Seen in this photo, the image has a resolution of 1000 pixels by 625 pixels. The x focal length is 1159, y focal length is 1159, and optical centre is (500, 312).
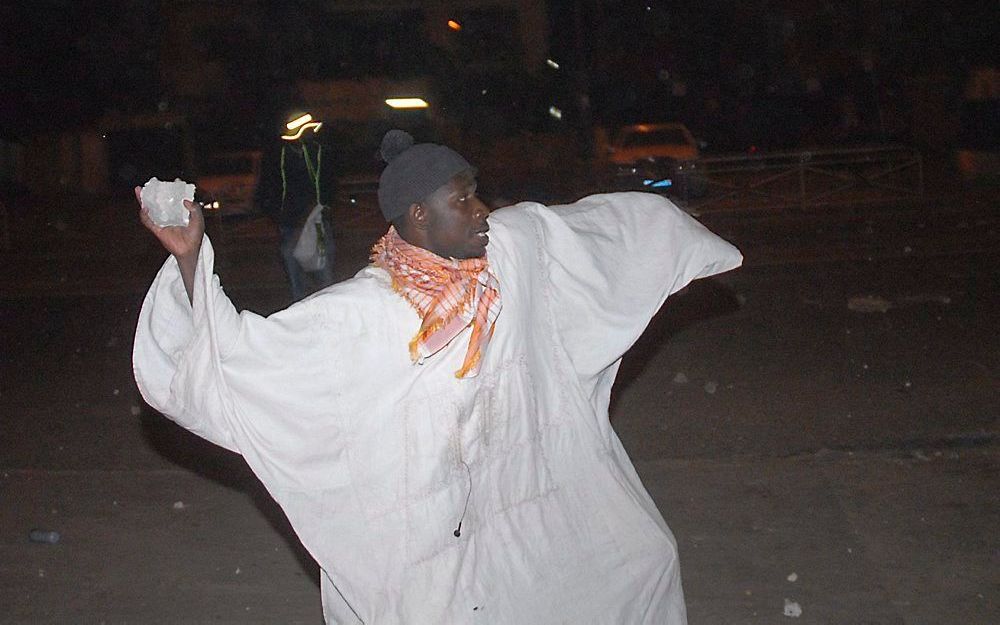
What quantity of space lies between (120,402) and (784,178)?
1457cm

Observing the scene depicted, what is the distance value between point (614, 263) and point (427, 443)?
2.88ft

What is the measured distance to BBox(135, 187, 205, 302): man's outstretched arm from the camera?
2635mm

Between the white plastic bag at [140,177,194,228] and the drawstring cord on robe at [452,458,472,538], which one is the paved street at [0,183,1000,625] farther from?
the white plastic bag at [140,177,194,228]

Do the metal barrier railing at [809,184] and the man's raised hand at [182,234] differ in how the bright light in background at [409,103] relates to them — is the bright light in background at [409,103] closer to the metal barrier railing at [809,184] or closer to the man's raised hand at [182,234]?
the metal barrier railing at [809,184]

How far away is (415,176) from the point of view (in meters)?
2.95

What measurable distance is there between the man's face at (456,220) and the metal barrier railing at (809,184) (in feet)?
48.6

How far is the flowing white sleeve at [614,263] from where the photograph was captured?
11.0ft

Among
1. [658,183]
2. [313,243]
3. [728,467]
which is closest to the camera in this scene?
[728,467]

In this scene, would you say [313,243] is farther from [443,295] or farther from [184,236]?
[184,236]

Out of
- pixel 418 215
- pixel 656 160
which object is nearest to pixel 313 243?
pixel 418 215

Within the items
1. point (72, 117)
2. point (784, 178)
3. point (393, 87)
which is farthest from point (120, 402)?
point (72, 117)

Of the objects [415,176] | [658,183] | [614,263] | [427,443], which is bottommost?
[658,183]

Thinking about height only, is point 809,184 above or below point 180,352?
below

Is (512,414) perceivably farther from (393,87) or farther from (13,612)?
(393,87)
